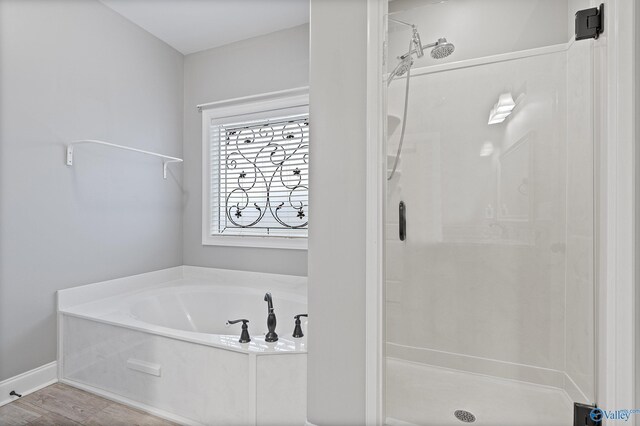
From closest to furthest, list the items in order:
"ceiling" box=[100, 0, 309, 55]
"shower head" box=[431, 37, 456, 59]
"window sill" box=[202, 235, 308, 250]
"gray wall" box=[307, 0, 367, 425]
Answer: "gray wall" box=[307, 0, 367, 425], "shower head" box=[431, 37, 456, 59], "ceiling" box=[100, 0, 309, 55], "window sill" box=[202, 235, 308, 250]

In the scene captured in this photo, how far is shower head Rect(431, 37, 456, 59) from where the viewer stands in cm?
153

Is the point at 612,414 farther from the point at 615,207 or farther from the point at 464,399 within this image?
the point at 615,207

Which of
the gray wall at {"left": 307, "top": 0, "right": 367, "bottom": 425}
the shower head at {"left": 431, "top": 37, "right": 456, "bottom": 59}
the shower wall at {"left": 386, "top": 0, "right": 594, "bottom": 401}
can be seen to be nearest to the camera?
the gray wall at {"left": 307, "top": 0, "right": 367, "bottom": 425}

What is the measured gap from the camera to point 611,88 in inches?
40.7

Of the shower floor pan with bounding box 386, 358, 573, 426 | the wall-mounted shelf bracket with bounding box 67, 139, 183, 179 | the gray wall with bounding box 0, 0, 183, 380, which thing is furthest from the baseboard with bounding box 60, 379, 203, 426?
the wall-mounted shelf bracket with bounding box 67, 139, 183, 179

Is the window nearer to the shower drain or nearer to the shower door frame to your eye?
the shower drain

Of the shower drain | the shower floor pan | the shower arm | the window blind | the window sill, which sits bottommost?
the shower drain

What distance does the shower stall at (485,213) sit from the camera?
1.33 metres

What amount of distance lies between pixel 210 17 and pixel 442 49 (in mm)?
1842

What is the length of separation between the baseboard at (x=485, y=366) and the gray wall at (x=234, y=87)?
4.04ft

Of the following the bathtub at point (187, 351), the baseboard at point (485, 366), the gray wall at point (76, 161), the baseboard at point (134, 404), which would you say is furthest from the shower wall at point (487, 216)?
the gray wall at point (76, 161)

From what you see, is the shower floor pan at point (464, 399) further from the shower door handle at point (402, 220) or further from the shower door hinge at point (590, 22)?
the shower door hinge at point (590, 22)

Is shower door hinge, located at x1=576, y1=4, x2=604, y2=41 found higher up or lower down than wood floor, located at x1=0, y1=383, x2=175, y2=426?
higher up

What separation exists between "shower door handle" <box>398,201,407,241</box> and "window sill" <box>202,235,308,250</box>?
120 cm
